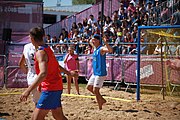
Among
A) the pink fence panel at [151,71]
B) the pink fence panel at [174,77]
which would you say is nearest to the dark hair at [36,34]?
the pink fence panel at [174,77]

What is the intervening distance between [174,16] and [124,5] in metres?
6.25

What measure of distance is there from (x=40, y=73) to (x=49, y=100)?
0.55 metres

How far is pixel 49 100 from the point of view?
5.98 meters

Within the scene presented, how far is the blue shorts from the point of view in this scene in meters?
5.94

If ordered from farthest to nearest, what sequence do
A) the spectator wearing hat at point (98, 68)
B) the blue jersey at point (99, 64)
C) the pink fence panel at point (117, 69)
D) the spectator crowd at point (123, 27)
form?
the spectator crowd at point (123, 27)
the pink fence panel at point (117, 69)
the blue jersey at point (99, 64)
the spectator wearing hat at point (98, 68)

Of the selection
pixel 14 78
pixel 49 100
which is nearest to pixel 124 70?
pixel 14 78

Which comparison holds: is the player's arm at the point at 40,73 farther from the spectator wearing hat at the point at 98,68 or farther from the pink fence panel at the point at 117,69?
the pink fence panel at the point at 117,69

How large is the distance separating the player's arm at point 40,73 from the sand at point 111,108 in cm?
344

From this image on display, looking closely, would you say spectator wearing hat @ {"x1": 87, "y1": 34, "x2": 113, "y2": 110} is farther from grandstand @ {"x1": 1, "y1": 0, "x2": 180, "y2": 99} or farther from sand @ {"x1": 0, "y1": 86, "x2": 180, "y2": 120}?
grandstand @ {"x1": 1, "y1": 0, "x2": 180, "y2": 99}

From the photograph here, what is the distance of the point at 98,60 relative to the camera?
10359 mm

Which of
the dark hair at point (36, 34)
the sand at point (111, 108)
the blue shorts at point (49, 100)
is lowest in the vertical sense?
the sand at point (111, 108)

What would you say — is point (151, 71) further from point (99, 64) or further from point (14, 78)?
point (14, 78)

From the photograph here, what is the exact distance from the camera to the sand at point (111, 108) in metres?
9.15

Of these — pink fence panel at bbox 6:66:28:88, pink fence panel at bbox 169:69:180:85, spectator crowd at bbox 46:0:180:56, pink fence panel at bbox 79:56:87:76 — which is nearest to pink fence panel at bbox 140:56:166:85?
pink fence panel at bbox 169:69:180:85
